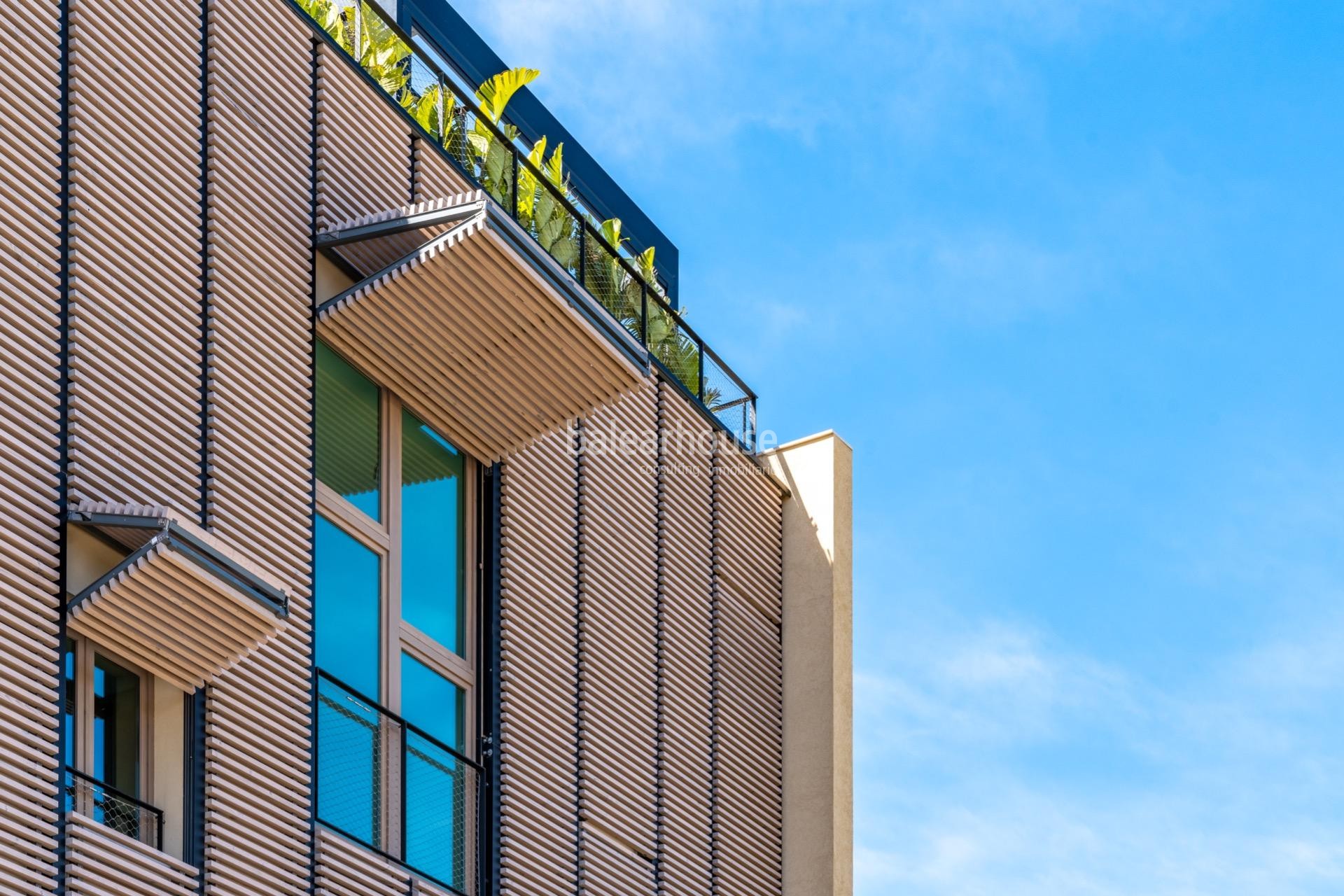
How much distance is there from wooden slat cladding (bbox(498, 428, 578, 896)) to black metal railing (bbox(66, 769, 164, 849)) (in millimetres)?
4018

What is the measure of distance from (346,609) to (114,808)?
3121 millimetres

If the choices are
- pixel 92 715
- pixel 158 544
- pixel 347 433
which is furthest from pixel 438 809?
pixel 158 544

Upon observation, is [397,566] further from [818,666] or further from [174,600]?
[818,666]

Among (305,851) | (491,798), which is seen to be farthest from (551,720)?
(305,851)

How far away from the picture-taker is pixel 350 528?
14.9m

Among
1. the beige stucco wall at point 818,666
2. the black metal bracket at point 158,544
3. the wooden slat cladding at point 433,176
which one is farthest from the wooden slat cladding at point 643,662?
the black metal bracket at point 158,544

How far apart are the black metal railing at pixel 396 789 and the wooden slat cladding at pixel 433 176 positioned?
4.28m

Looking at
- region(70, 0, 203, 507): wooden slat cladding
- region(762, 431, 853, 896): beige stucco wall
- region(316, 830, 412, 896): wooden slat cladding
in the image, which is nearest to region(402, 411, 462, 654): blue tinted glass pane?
region(316, 830, 412, 896): wooden slat cladding

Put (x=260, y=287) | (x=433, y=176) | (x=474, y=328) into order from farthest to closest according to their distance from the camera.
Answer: (x=433, y=176) → (x=474, y=328) → (x=260, y=287)

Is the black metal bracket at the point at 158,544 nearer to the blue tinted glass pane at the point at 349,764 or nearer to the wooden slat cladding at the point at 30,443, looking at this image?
the wooden slat cladding at the point at 30,443

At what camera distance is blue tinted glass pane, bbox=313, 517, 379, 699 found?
1438 cm

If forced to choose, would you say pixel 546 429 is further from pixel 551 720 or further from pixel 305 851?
pixel 305 851

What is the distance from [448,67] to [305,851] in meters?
24.9

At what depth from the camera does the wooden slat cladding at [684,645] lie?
59.5 ft
